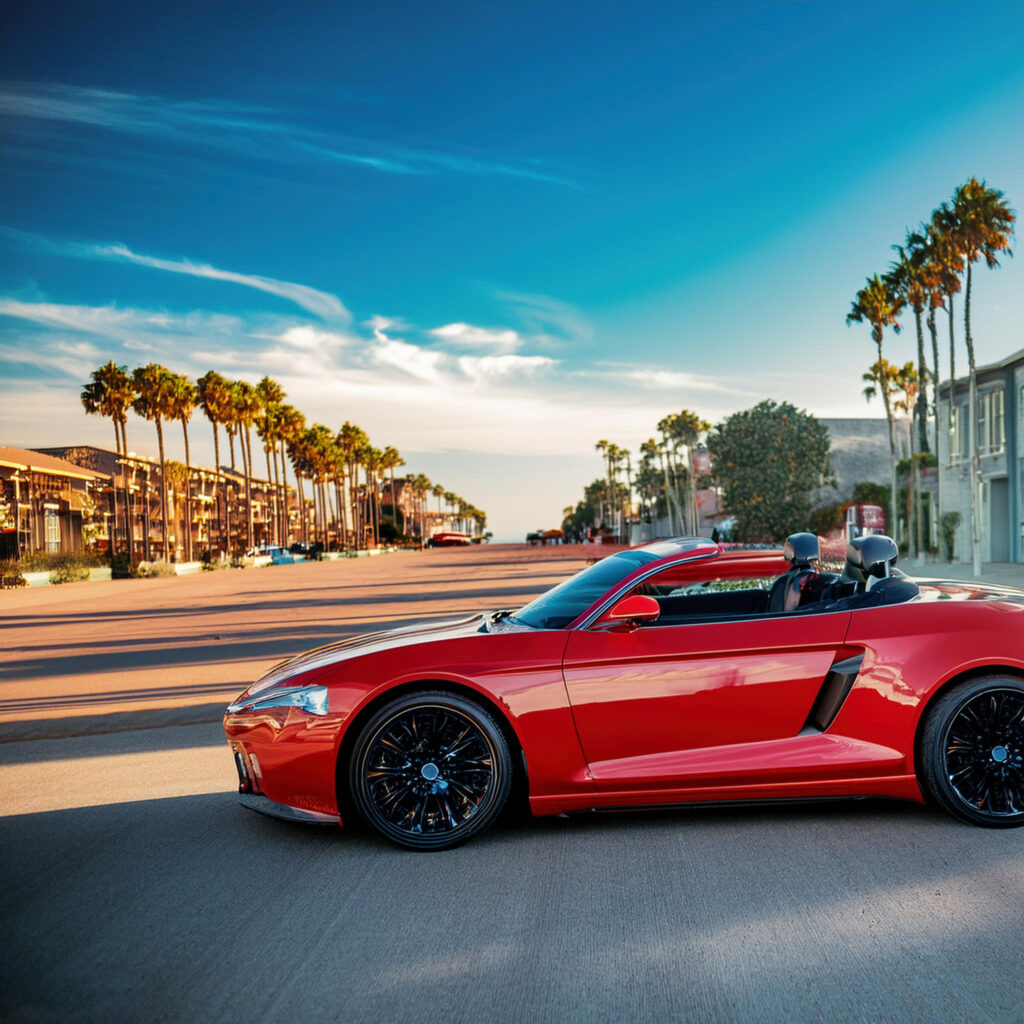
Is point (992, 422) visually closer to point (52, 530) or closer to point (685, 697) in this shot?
point (685, 697)

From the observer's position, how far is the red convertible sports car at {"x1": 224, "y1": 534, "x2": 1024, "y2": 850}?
15.1 feet

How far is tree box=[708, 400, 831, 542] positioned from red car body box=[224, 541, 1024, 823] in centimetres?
2952

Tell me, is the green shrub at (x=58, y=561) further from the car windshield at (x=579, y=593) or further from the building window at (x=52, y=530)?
the car windshield at (x=579, y=593)

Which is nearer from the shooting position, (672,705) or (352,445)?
(672,705)

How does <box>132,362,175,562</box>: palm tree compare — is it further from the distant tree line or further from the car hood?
the car hood

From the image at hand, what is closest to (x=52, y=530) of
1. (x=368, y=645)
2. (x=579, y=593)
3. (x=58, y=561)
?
(x=58, y=561)

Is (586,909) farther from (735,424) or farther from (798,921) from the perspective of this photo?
(735,424)

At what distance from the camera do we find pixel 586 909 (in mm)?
3881

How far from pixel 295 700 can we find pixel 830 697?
8.25 ft

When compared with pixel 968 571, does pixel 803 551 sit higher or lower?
higher

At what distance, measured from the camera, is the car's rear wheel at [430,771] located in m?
4.61

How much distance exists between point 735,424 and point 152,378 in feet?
140

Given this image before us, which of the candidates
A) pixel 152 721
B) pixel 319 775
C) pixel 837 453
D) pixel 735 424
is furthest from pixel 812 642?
pixel 837 453

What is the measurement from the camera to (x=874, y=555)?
5.38 m
